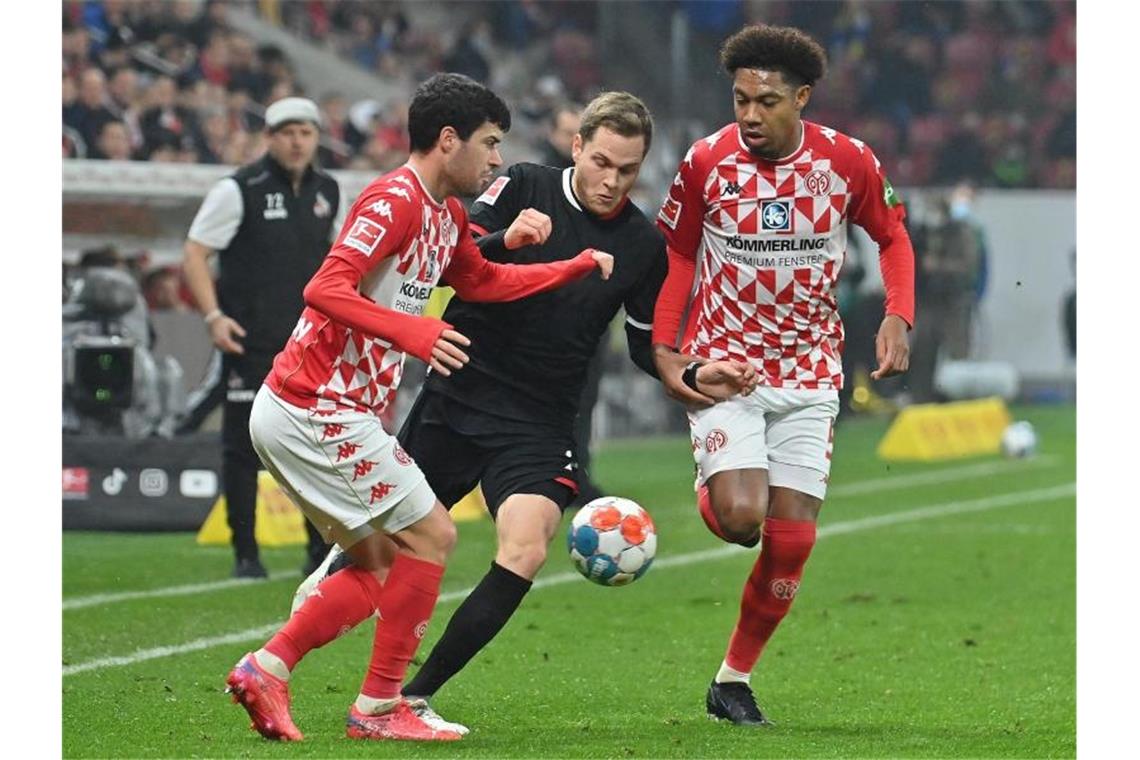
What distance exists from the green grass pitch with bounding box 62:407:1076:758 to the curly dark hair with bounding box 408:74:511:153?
1.75 metres

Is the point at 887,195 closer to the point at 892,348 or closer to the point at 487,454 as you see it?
the point at 892,348

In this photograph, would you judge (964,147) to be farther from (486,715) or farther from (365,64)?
(486,715)

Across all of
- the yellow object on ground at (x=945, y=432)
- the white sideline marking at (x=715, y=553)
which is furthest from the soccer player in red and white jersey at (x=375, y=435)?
the yellow object on ground at (x=945, y=432)

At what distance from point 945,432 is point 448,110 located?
42.3ft

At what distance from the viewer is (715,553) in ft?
38.6

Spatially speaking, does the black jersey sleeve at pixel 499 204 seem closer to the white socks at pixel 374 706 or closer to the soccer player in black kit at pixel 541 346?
the soccer player in black kit at pixel 541 346

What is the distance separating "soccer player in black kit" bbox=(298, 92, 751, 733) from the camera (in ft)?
20.3

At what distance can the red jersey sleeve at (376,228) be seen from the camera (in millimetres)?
5668

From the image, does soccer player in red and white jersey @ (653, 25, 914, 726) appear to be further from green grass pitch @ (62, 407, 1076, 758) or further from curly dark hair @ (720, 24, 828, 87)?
green grass pitch @ (62, 407, 1076, 758)

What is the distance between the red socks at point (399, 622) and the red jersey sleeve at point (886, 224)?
1808 mm

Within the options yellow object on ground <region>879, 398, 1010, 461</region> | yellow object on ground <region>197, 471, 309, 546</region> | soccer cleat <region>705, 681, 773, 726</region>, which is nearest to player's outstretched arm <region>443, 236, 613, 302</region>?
soccer cleat <region>705, 681, 773, 726</region>

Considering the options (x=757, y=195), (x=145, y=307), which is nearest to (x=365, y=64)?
(x=145, y=307)

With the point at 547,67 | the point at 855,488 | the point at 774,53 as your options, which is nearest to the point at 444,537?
the point at 774,53

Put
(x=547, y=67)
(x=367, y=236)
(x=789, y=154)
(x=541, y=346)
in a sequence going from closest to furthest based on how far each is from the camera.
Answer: (x=367, y=236)
(x=541, y=346)
(x=789, y=154)
(x=547, y=67)
